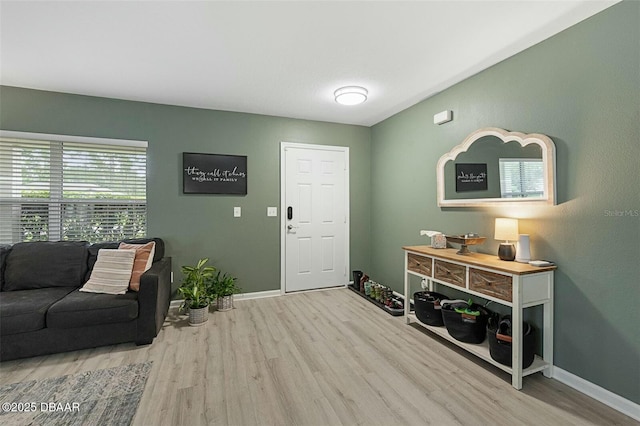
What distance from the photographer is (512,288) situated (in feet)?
6.43

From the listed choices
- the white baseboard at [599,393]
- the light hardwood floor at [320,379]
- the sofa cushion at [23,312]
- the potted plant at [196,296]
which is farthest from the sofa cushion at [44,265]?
the white baseboard at [599,393]

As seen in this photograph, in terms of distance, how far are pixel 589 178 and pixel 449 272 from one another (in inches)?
45.7

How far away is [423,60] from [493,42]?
1.70 ft

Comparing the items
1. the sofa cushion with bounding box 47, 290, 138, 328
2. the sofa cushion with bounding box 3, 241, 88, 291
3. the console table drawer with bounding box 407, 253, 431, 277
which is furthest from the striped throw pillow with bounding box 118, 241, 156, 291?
the console table drawer with bounding box 407, 253, 431, 277

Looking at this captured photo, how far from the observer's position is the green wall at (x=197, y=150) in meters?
3.11

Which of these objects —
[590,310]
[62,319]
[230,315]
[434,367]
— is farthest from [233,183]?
[590,310]

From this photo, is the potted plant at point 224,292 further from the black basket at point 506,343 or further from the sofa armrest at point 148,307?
the black basket at point 506,343

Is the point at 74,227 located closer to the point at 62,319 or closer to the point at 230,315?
the point at 62,319

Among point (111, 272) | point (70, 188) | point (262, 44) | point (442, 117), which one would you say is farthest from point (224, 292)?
point (442, 117)

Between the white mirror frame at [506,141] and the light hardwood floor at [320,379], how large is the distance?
129cm

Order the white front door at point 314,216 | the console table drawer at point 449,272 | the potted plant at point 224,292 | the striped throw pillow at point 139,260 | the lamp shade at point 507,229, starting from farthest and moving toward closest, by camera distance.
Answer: the white front door at point 314,216
the potted plant at point 224,292
the striped throw pillow at point 139,260
the console table drawer at point 449,272
the lamp shade at point 507,229

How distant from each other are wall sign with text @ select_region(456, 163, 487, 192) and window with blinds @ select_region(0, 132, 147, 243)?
3.50 m

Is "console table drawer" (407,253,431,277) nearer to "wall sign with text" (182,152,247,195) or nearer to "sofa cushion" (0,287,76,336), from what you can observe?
"wall sign with text" (182,152,247,195)

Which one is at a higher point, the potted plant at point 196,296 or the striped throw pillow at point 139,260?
the striped throw pillow at point 139,260
